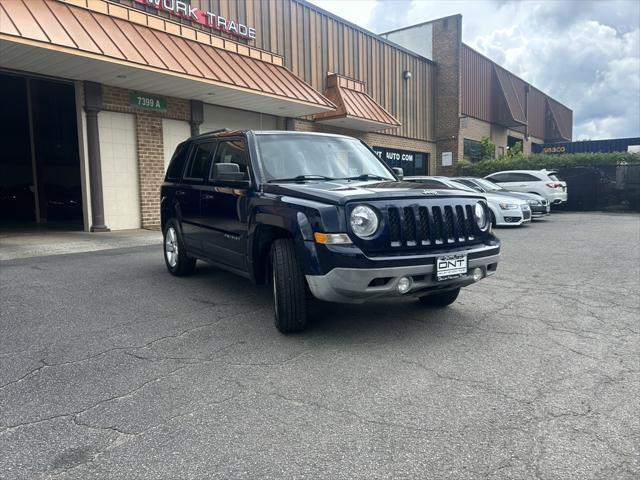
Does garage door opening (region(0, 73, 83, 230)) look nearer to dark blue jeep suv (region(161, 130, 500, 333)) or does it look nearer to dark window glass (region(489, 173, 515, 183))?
dark blue jeep suv (region(161, 130, 500, 333))

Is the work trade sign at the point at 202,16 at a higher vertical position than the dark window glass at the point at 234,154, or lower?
higher

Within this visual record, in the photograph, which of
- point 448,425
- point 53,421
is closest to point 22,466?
point 53,421

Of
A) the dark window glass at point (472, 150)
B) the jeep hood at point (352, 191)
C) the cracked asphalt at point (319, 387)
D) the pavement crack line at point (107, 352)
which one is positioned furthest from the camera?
the dark window glass at point (472, 150)

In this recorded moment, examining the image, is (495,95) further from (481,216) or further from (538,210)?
(481,216)

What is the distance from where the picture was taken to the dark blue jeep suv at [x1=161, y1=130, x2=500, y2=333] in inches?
146

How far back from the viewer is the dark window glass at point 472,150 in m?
26.7

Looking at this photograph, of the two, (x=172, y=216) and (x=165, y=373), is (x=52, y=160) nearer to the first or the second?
(x=172, y=216)

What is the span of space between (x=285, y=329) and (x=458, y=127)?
22822 millimetres

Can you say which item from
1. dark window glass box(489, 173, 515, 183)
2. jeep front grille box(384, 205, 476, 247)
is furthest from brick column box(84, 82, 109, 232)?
dark window glass box(489, 173, 515, 183)

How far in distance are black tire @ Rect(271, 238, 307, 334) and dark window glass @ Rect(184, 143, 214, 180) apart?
218 cm

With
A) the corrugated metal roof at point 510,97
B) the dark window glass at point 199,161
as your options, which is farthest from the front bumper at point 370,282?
the corrugated metal roof at point 510,97

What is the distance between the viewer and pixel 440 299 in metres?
5.00

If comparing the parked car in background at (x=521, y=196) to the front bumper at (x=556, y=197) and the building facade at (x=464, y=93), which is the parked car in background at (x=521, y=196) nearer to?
the front bumper at (x=556, y=197)

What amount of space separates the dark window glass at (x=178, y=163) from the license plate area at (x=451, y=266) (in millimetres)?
3837
